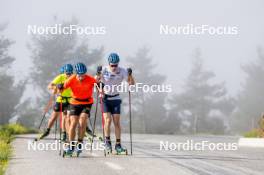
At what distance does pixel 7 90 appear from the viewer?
55.9 m

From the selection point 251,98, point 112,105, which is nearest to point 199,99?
point 251,98

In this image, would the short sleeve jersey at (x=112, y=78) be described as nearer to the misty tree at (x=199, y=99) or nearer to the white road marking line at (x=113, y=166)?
the white road marking line at (x=113, y=166)

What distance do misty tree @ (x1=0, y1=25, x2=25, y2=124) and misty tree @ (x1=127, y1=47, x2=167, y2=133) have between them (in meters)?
17.2

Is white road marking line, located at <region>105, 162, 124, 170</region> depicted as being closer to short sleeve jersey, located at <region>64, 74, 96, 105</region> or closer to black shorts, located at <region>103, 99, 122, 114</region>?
short sleeve jersey, located at <region>64, 74, 96, 105</region>

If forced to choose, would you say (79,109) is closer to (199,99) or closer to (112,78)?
(112,78)

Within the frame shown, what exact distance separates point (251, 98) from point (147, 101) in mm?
13076

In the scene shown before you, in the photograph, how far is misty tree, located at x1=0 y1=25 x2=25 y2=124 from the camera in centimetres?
A: 5503

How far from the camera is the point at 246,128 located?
252 feet

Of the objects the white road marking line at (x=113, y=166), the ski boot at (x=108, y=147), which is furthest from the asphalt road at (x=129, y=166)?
the ski boot at (x=108, y=147)

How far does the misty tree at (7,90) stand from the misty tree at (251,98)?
2921cm

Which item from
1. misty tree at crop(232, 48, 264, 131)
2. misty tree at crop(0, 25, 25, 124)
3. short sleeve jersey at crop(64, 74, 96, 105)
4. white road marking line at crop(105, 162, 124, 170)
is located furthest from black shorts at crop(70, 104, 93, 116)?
misty tree at crop(232, 48, 264, 131)

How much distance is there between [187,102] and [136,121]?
6762mm

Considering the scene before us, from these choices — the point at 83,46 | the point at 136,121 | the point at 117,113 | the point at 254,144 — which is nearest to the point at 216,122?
the point at 136,121

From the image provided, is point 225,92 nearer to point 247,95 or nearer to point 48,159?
point 247,95
